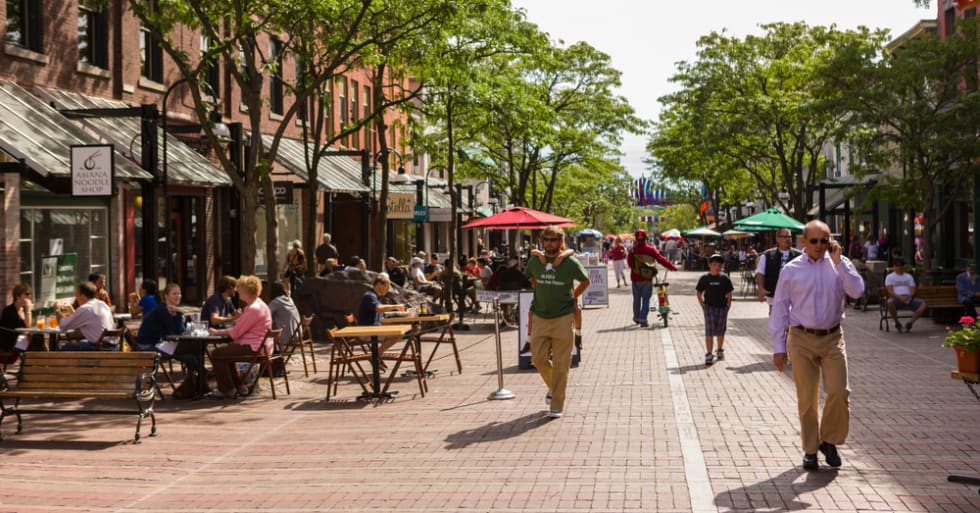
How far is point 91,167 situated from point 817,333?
12.6 metres

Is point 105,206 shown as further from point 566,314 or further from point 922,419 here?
point 922,419

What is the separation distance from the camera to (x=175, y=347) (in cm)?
1373

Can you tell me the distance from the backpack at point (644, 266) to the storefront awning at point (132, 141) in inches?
347

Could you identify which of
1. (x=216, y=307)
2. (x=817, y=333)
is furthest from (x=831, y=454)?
(x=216, y=307)

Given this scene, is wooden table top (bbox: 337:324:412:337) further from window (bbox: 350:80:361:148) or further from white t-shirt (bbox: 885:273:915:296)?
window (bbox: 350:80:361:148)

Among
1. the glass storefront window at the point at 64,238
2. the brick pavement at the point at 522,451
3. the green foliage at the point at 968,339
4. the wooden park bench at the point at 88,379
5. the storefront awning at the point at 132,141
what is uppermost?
the storefront awning at the point at 132,141

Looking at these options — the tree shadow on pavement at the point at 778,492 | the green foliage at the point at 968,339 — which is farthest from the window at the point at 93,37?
the green foliage at the point at 968,339

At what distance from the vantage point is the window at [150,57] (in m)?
25.8

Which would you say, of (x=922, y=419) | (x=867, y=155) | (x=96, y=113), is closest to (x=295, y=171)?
(x=96, y=113)

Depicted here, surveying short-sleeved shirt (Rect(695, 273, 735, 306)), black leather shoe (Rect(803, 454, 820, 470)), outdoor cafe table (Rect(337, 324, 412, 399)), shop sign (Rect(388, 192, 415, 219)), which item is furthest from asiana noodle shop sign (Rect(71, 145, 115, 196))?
shop sign (Rect(388, 192, 415, 219))

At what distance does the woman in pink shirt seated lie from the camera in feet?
43.0

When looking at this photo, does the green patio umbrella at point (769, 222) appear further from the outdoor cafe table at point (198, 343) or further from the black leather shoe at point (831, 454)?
the black leather shoe at point (831, 454)

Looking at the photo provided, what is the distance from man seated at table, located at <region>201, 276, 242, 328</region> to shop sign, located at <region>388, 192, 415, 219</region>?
55.3 feet

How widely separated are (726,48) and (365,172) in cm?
1775
